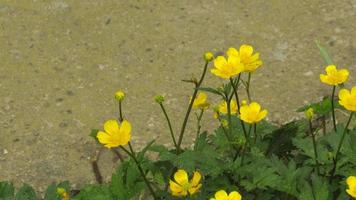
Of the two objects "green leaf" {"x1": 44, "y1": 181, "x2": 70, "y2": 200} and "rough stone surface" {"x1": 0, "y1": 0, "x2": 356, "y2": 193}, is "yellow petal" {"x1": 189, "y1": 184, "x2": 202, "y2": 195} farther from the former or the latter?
"rough stone surface" {"x1": 0, "y1": 0, "x2": 356, "y2": 193}

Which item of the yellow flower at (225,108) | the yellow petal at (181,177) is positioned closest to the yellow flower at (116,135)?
the yellow petal at (181,177)

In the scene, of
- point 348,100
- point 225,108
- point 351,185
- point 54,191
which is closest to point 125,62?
point 225,108

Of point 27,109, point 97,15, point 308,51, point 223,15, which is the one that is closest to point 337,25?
→ point 308,51

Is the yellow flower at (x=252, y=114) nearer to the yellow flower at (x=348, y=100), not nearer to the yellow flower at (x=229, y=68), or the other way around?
the yellow flower at (x=229, y=68)

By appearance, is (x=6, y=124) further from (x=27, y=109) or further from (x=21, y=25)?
(x=21, y=25)

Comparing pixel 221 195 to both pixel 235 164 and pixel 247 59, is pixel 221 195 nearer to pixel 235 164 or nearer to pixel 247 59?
pixel 235 164

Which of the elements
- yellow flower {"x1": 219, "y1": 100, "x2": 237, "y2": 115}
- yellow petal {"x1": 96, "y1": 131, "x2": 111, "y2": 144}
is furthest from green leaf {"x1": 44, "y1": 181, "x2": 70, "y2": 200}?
yellow flower {"x1": 219, "y1": 100, "x2": 237, "y2": 115}
